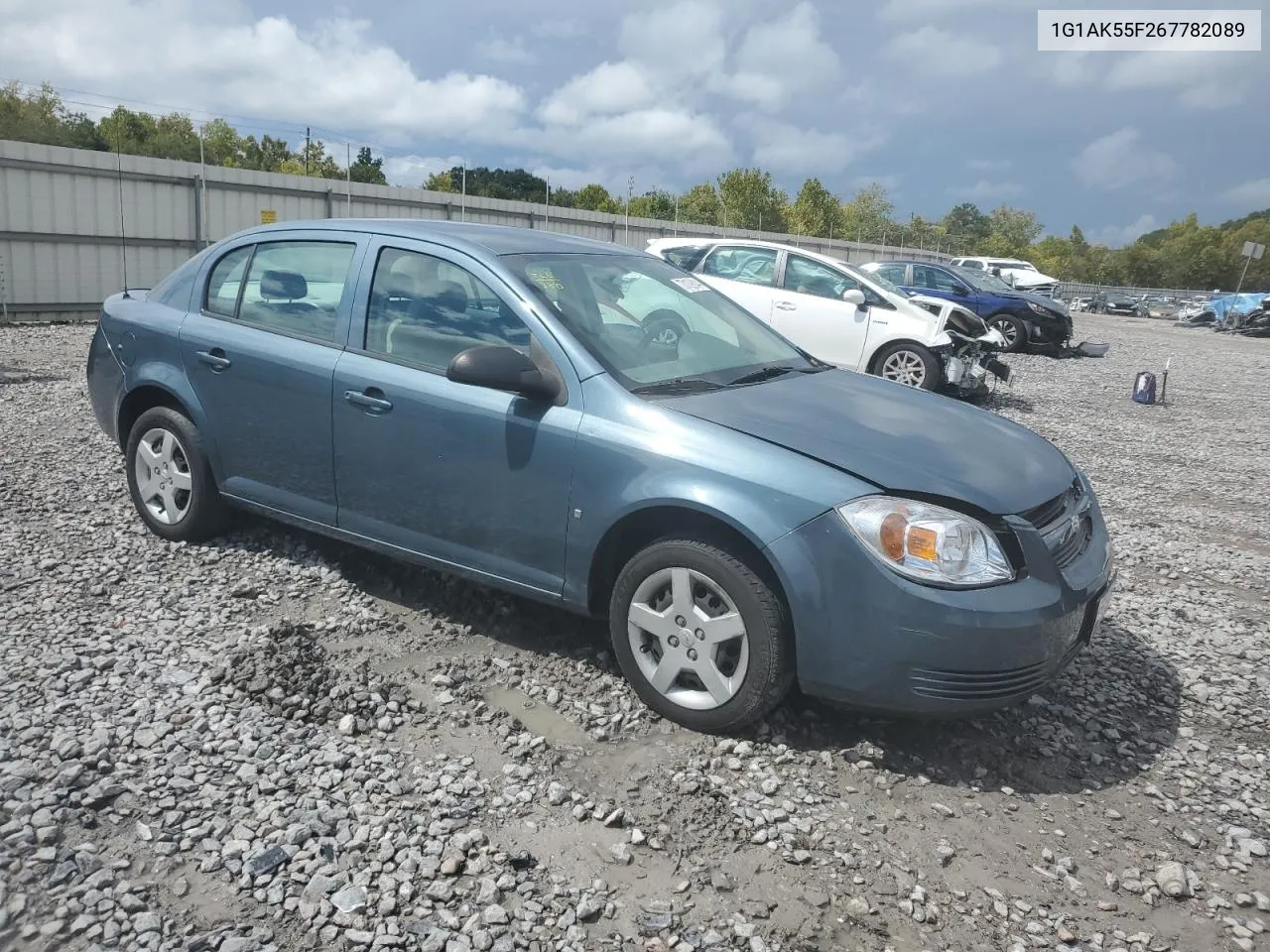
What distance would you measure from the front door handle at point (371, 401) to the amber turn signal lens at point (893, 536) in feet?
6.76

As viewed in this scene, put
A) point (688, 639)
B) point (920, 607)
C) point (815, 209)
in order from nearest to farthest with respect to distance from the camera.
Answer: point (920, 607)
point (688, 639)
point (815, 209)

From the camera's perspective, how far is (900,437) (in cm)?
348

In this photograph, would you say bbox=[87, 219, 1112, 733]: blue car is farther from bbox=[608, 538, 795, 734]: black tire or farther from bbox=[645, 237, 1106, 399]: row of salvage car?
bbox=[645, 237, 1106, 399]: row of salvage car

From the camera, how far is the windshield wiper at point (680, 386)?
359 cm

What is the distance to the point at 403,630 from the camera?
4141mm

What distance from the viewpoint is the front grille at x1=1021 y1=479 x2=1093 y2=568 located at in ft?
10.7

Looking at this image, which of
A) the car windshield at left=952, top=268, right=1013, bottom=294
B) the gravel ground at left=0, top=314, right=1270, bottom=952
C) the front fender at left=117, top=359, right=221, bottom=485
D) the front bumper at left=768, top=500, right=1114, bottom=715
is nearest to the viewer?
the gravel ground at left=0, top=314, right=1270, bottom=952

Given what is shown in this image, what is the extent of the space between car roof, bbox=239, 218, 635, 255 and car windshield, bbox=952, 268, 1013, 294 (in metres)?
15.0

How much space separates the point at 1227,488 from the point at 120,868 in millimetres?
8385

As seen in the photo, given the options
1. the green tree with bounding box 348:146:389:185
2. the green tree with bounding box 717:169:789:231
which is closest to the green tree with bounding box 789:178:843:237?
the green tree with bounding box 717:169:789:231

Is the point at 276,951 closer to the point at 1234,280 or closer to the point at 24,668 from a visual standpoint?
the point at 24,668

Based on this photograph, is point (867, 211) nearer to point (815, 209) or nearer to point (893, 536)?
point (815, 209)

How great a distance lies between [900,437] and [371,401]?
2137mm

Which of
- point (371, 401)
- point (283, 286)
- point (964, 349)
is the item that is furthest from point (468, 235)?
point (964, 349)
